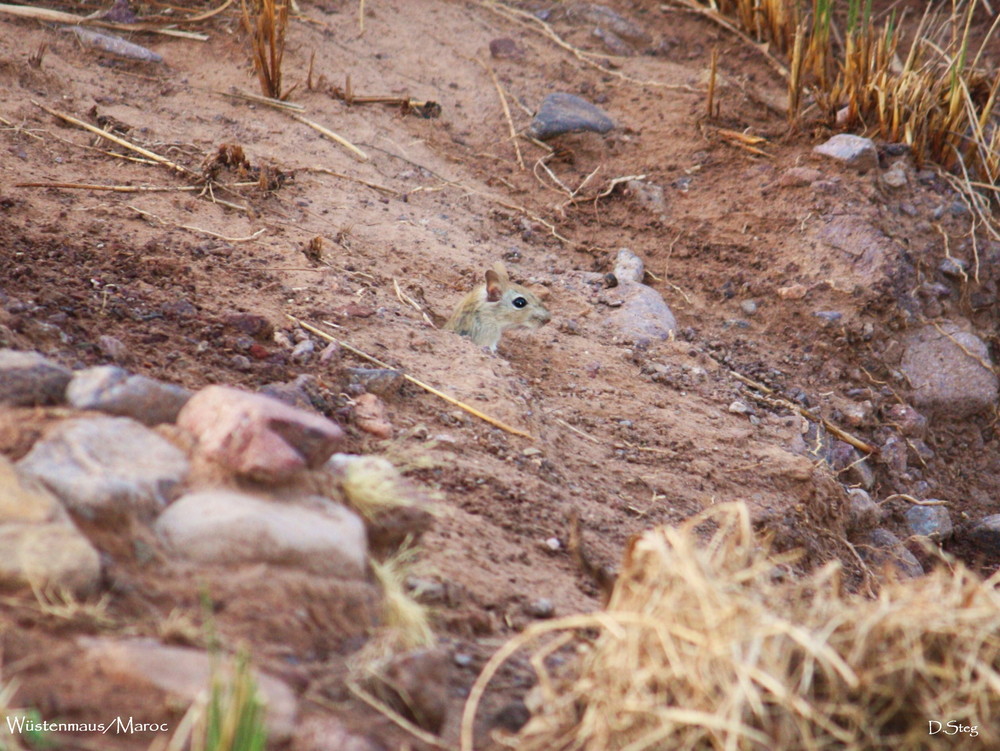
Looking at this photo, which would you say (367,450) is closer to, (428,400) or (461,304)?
(428,400)

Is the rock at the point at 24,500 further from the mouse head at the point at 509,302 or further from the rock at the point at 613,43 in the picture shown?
the rock at the point at 613,43

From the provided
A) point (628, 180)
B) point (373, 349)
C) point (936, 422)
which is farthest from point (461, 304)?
point (936, 422)

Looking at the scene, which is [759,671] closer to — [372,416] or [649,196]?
[372,416]

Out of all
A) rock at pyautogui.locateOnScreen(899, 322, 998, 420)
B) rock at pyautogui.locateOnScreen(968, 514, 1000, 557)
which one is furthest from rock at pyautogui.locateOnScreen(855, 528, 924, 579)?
rock at pyautogui.locateOnScreen(899, 322, 998, 420)

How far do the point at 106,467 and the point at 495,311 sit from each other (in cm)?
313

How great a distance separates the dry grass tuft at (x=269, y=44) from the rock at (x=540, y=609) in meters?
4.04

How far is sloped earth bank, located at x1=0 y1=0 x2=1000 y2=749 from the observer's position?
247 centimetres

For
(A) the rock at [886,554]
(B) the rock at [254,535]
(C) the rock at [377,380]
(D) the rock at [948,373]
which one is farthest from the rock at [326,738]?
(D) the rock at [948,373]

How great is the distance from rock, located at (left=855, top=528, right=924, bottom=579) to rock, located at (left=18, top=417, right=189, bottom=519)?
10.2 feet

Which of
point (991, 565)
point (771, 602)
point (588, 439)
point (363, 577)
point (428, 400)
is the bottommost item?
point (991, 565)

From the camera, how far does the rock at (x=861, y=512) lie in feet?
14.5

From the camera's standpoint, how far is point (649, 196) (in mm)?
6168

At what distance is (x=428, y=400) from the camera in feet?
12.5

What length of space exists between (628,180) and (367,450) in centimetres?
356
